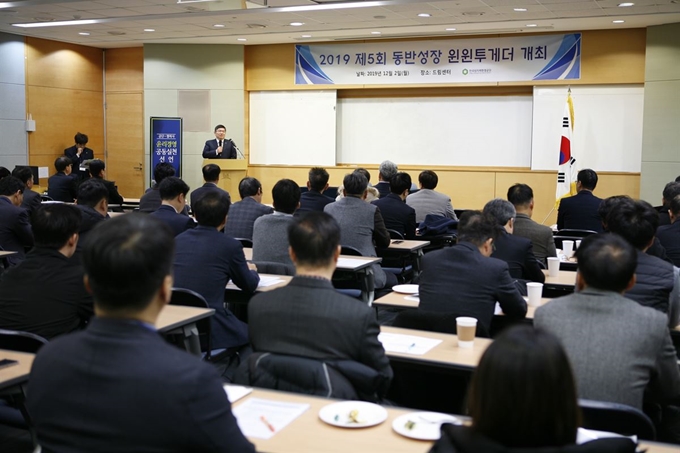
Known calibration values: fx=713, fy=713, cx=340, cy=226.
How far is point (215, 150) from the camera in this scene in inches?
518

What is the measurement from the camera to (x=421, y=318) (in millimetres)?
3521

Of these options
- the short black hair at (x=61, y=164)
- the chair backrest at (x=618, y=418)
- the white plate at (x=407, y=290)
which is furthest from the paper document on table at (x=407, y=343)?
the short black hair at (x=61, y=164)

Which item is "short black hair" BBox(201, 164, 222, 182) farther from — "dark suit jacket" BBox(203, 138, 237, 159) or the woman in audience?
the woman in audience

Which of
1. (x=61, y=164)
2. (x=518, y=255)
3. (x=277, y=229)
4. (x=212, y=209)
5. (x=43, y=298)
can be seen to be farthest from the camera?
(x=61, y=164)

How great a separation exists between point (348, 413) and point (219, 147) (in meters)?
11.2

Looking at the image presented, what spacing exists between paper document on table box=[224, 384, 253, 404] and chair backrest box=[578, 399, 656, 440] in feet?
3.77

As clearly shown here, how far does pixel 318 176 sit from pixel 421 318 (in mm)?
3721

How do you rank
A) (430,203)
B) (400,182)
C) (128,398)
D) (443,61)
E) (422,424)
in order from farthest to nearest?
(443,61)
(430,203)
(400,182)
(422,424)
(128,398)

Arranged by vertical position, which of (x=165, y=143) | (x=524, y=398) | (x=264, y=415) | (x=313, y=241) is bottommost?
(x=264, y=415)

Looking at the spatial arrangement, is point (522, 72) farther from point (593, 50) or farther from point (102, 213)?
point (102, 213)

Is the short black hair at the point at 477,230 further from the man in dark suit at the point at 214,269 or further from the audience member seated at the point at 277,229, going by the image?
the audience member seated at the point at 277,229

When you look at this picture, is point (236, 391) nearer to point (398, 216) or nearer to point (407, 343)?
point (407, 343)

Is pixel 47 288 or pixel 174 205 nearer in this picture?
pixel 47 288

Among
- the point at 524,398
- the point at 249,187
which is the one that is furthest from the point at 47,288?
the point at 249,187
